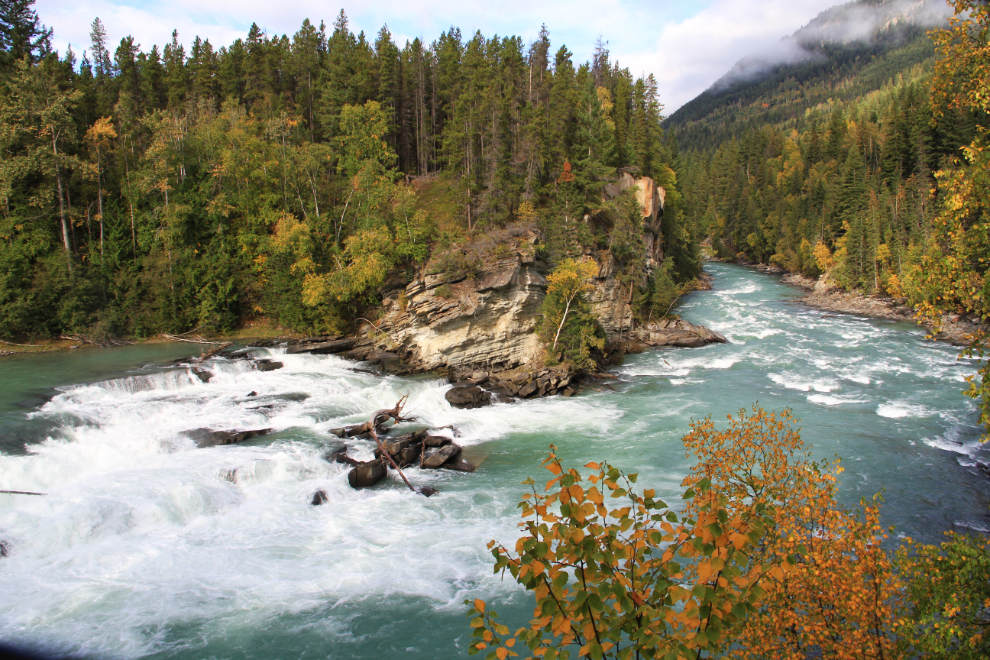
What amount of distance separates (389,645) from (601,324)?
29.8 meters

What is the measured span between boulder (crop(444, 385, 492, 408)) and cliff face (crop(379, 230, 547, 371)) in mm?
4890

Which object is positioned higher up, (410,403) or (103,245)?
(103,245)

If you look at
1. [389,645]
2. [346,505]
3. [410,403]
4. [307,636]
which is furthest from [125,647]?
[410,403]

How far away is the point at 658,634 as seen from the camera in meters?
3.97

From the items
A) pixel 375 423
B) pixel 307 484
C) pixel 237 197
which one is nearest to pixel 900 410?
pixel 375 423

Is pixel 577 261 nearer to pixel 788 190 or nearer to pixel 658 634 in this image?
pixel 658 634

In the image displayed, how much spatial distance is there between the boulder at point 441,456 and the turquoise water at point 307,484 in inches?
26.1

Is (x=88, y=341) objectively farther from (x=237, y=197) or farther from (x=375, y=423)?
(x=375, y=423)

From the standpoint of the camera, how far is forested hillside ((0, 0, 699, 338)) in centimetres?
3525

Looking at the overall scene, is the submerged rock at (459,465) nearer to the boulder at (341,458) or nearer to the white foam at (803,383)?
the boulder at (341,458)

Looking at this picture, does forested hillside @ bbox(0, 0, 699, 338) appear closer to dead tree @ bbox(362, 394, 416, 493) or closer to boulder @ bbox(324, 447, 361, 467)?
dead tree @ bbox(362, 394, 416, 493)

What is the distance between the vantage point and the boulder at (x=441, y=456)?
2177 centimetres

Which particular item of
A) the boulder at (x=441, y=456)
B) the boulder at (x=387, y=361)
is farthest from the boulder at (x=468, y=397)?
the boulder at (x=441, y=456)

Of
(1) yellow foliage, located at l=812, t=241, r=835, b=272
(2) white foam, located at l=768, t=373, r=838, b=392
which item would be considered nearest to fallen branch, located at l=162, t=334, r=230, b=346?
(2) white foam, located at l=768, t=373, r=838, b=392
